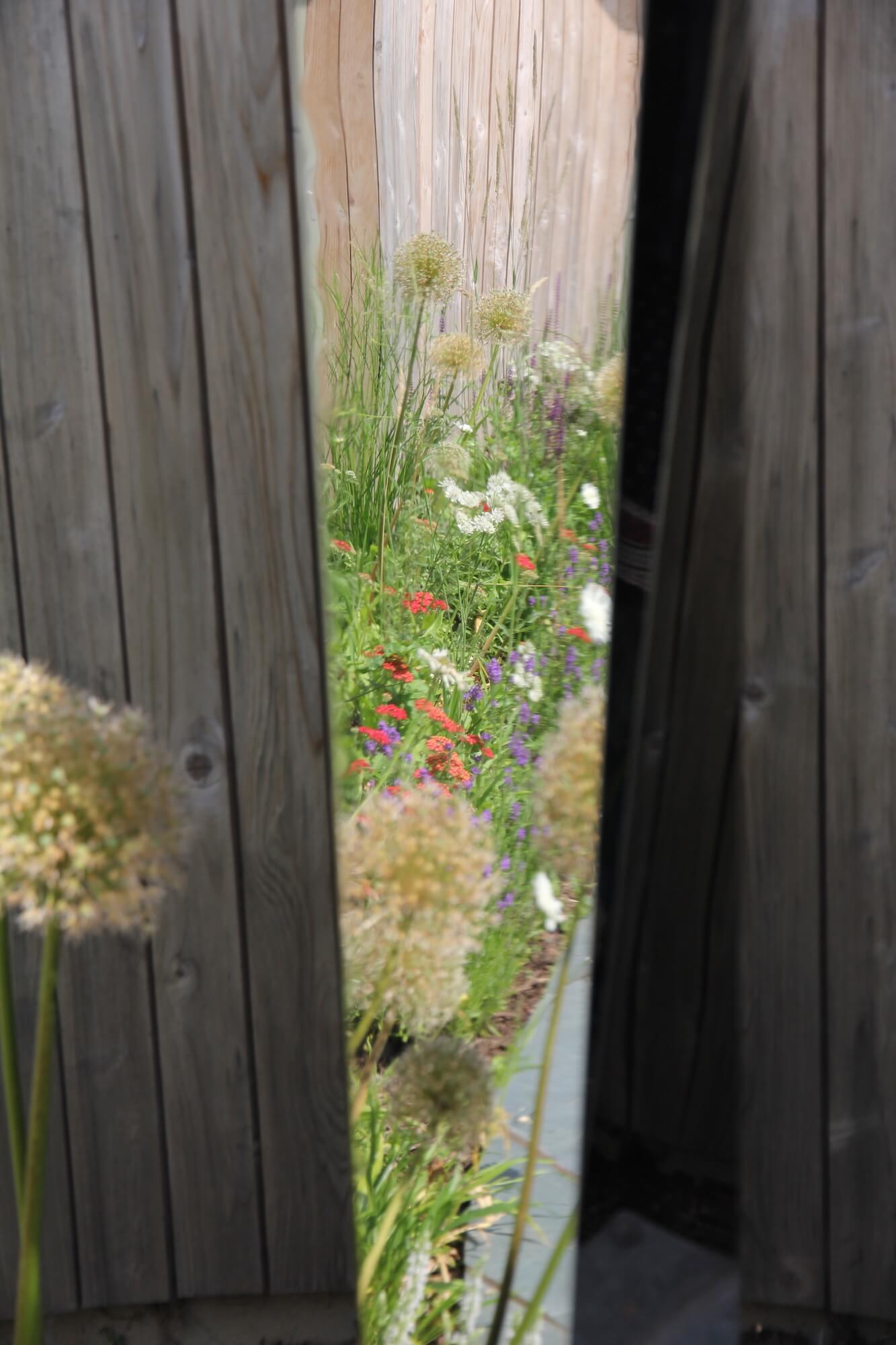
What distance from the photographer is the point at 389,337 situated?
0.79 meters

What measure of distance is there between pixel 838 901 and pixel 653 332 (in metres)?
0.59

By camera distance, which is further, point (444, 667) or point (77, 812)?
point (444, 667)

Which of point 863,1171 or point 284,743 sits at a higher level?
point 284,743

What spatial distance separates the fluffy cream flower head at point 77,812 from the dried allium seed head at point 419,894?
0.51 ft

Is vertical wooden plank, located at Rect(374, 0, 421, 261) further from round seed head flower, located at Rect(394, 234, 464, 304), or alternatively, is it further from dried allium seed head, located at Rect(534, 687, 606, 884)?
dried allium seed head, located at Rect(534, 687, 606, 884)

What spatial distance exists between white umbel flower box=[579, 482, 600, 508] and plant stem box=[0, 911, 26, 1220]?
535 millimetres

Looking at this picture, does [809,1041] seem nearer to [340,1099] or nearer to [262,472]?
[340,1099]

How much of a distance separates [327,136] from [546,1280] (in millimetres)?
899

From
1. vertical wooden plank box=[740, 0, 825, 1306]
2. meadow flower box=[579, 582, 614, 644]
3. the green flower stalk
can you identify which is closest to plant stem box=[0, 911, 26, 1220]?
the green flower stalk

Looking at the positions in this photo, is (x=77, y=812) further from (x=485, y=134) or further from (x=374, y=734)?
(x=485, y=134)

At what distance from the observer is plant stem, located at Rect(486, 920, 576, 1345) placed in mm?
782

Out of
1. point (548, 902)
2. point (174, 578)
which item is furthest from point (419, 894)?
point (174, 578)

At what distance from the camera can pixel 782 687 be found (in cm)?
95

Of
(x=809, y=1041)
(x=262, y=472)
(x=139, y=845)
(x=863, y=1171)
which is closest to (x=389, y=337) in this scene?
(x=262, y=472)
